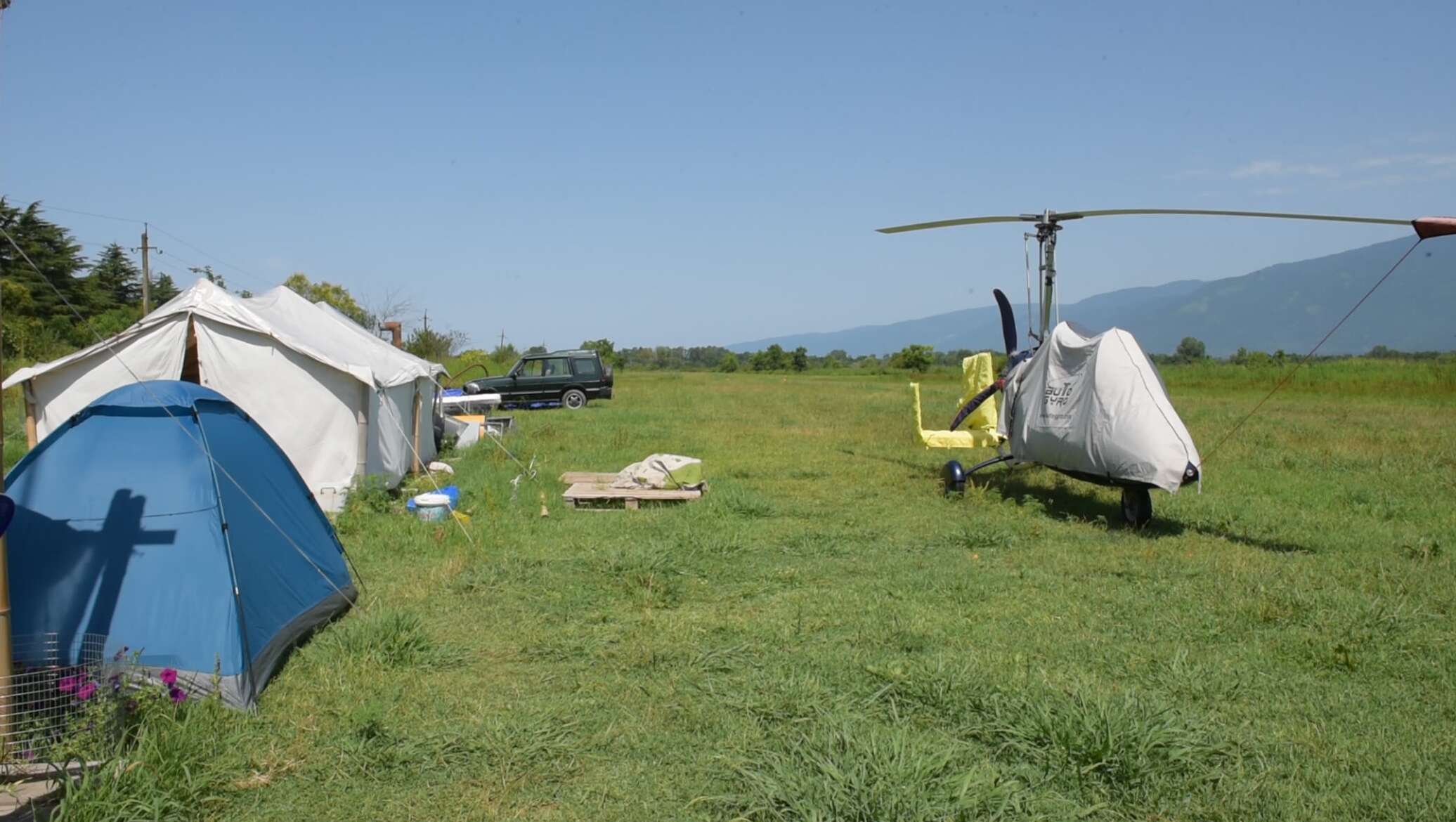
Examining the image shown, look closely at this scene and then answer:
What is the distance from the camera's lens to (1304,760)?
3.84 m

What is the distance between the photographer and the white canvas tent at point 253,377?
9680 millimetres

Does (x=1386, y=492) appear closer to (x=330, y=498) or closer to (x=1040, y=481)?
(x=1040, y=481)

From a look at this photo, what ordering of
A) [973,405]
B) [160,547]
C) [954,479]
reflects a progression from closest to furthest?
[160,547]
[954,479]
[973,405]

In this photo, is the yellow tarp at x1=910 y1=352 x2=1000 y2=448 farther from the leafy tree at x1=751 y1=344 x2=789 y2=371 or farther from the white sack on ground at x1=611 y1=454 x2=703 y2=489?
the leafy tree at x1=751 y1=344 x2=789 y2=371

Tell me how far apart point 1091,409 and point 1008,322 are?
316 cm

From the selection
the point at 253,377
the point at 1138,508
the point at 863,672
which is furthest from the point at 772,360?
the point at 863,672

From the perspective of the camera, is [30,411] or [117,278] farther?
[117,278]

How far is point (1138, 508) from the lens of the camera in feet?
28.2

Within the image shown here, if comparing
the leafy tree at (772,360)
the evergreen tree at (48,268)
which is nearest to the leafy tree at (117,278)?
the evergreen tree at (48,268)

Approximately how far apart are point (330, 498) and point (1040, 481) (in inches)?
314

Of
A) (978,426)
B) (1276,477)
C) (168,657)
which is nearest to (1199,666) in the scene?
(168,657)

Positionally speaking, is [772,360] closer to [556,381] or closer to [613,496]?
[556,381]

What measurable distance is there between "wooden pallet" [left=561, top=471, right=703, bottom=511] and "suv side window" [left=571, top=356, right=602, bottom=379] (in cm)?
1624

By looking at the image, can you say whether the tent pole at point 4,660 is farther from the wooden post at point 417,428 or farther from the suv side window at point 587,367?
the suv side window at point 587,367
